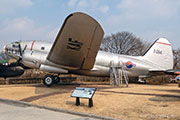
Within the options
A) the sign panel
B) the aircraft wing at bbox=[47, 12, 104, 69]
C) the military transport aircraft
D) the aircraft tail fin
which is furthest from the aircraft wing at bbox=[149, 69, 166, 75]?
the sign panel

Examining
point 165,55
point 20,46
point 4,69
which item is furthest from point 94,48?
point 4,69

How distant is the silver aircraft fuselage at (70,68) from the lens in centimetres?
1667

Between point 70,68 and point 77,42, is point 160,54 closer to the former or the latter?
point 70,68

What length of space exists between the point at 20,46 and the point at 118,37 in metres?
40.3

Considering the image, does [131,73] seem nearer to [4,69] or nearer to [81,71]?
[81,71]

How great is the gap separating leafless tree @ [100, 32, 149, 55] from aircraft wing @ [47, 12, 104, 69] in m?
38.6

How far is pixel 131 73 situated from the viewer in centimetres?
1995

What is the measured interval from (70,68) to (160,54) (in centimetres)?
1249

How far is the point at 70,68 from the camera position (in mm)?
16141

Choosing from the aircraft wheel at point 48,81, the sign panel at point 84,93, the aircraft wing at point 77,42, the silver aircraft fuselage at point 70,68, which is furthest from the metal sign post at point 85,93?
the aircraft wheel at point 48,81

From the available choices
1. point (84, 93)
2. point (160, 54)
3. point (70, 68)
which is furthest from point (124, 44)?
point (84, 93)

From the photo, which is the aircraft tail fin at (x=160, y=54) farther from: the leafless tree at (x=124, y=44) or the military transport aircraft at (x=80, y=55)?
the leafless tree at (x=124, y=44)

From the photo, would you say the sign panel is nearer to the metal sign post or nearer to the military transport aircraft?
the metal sign post

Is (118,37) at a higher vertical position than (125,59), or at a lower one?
higher
